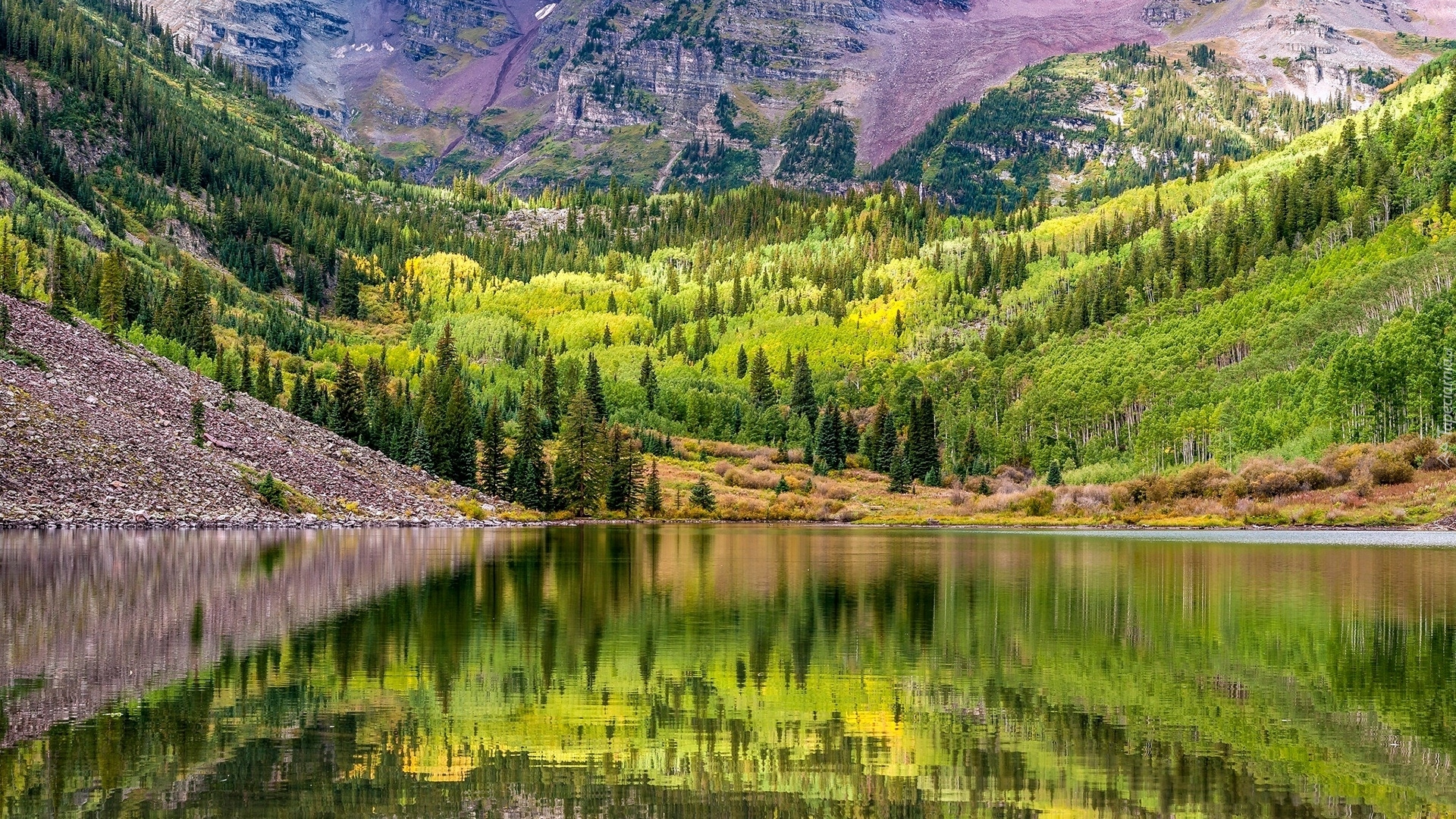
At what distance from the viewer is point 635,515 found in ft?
486

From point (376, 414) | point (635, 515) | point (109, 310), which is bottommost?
point (635, 515)

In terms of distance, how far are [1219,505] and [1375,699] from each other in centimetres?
11580

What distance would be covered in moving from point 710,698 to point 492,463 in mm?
117630

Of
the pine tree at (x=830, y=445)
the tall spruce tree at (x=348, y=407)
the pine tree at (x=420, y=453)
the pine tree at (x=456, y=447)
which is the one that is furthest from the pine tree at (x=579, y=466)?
the pine tree at (x=830, y=445)

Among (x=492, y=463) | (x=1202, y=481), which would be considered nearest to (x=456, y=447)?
(x=492, y=463)

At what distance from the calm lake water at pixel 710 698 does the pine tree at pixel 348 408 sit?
89.5 meters

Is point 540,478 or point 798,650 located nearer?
point 798,650

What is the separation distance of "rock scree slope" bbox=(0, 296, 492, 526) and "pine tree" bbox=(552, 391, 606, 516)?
66.4 ft

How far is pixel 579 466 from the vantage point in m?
144

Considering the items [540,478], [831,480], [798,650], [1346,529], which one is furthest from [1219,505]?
[798,650]

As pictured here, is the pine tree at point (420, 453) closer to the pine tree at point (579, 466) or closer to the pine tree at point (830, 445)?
the pine tree at point (579, 466)

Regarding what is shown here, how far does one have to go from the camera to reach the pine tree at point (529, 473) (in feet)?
454

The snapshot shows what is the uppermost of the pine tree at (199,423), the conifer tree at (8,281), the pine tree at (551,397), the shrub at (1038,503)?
the conifer tree at (8,281)

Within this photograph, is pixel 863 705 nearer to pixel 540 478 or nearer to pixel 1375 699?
pixel 1375 699
